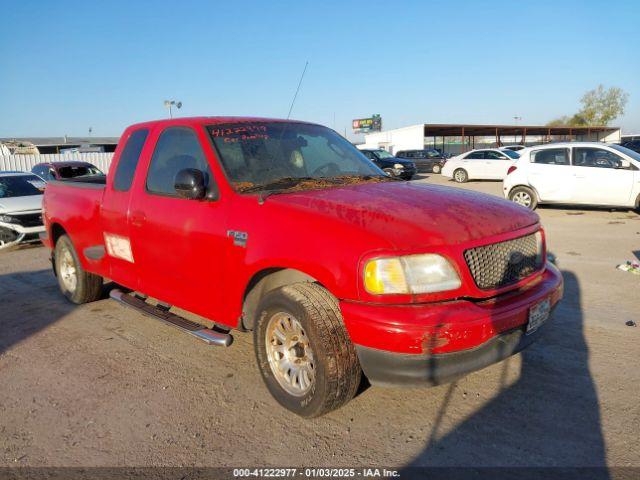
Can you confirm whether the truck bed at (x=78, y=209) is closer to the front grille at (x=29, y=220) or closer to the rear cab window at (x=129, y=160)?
the rear cab window at (x=129, y=160)

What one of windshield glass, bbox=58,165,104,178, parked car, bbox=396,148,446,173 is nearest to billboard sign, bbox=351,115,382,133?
parked car, bbox=396,148,446,173

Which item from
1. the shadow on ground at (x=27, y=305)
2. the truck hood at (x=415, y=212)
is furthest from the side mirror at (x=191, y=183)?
the shadow on ground at (x=27, y=305)

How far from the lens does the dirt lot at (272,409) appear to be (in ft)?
8.91

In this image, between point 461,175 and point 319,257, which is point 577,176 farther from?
point 461,175

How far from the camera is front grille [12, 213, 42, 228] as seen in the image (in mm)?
9547

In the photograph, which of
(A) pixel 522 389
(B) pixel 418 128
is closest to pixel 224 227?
(A) pixel 522 389

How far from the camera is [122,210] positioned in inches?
171

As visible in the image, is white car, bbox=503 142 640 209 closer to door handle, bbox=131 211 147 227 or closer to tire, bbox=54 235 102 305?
tire, bbox=54 235 102 305

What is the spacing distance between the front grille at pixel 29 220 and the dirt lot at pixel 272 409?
5.60 metres

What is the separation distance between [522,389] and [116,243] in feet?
11.7

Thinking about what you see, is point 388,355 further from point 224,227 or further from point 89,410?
point 89,410

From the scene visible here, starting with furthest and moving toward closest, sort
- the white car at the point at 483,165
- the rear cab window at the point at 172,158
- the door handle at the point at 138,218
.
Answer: the white car at the point at 483,165 < the door handle at the point at 138,218 < the rear cab window at the point at 172,158

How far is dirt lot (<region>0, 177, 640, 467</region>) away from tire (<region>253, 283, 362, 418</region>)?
18 centimetres

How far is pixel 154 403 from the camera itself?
332 centimetres
